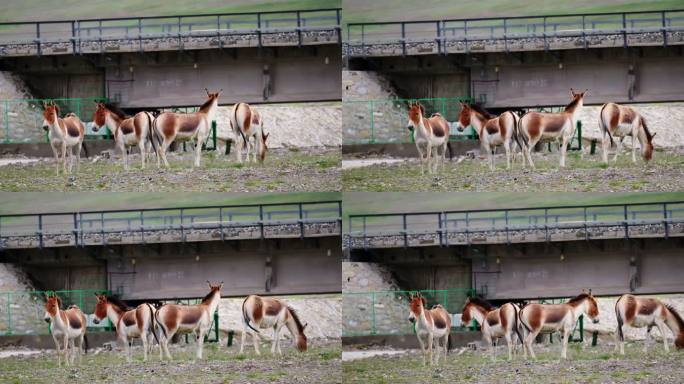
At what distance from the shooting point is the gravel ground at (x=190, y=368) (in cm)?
1209

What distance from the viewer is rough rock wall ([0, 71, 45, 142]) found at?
12383 millimetres

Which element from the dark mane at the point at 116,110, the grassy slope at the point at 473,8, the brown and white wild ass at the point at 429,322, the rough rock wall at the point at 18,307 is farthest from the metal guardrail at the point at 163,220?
the grassy slope at the point at 473,8

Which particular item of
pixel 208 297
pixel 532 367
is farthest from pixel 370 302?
pixel 532 367

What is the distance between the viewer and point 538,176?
40.4 ft

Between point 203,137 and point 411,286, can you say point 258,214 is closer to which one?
point 203,137

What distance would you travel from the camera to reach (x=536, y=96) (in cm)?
1245

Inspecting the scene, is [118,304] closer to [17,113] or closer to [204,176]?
[204,176]

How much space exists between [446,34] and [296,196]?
2375 mm

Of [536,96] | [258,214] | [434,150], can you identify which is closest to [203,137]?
[258,214]

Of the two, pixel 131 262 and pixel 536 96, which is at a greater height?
pixel 536 96

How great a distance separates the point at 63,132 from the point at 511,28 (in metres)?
4.93

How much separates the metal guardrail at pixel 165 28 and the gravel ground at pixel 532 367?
3.54 m

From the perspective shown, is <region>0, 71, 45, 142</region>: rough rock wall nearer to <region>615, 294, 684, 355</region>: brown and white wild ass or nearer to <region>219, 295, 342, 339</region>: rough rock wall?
<region>219, 295, 342, 339</region>: rough rock wall

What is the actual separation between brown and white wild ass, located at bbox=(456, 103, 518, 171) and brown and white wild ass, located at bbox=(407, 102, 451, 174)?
0.75 feet
